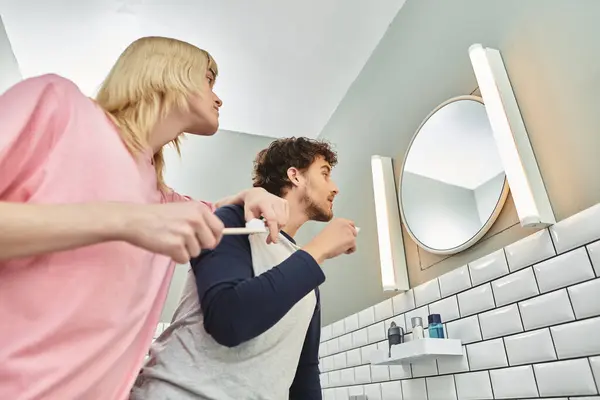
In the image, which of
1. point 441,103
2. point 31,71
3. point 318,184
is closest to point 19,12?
point 31,71

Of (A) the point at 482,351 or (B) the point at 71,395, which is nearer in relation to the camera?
(B) the point at 71,395

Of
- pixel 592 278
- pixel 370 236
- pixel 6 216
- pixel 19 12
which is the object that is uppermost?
pixel 19 12

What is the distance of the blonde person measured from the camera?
0.42 metres

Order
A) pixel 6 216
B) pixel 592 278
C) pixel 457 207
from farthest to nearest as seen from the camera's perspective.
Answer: pixel 457 207 < pixel 592 278 < pixel 6 216

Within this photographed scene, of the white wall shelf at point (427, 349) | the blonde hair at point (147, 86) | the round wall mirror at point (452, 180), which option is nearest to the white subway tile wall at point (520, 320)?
the white wall shelf at point (427, 349)

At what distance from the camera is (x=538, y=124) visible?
1.21 meters

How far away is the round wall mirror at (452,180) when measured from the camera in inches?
53.6

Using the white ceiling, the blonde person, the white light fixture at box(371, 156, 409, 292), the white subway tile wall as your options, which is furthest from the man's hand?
the white ceiling

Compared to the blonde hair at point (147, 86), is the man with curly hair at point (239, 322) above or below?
below

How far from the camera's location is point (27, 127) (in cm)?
49

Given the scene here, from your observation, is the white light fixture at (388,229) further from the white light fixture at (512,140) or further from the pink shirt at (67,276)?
the pink shirt at (67,276)

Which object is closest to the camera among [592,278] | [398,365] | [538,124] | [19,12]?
[592,278]

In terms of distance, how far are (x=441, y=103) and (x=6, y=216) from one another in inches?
59.8

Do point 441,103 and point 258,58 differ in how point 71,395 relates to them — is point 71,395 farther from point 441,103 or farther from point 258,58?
point 258,58
